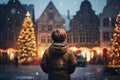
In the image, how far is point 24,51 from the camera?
122 feet

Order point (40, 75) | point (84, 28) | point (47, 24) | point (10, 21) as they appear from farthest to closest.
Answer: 1. point (47, 24)
2. point (84, 28)
3. point (10, 21)
4. point (40, 75)

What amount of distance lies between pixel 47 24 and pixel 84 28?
17.0 ft

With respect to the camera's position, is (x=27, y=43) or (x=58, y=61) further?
(x=27, y=43)

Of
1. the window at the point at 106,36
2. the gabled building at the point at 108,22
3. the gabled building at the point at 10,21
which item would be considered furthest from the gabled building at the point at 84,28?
the gabled building at the point at 10,21

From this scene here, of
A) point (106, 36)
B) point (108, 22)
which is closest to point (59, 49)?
point (106, 36)

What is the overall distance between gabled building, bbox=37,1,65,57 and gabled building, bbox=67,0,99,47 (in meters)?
1.88

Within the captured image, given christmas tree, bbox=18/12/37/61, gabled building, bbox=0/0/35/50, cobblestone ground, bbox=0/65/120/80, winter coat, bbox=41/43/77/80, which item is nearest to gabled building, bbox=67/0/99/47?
gabled building, bbox=0/0/35/50

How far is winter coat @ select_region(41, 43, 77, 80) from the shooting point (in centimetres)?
531

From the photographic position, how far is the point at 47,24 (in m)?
42.9

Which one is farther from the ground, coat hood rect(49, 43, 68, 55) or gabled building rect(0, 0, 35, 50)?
gabled building rect(0, 0, 35, 50)

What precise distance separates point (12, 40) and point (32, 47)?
18.0ft

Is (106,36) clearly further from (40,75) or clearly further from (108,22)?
(40,75)

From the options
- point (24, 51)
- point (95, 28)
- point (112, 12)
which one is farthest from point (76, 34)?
point (24, 51)

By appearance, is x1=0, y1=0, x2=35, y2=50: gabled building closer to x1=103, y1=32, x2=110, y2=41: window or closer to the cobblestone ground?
x1=103, y1=32, x2=110, y2=41: window
